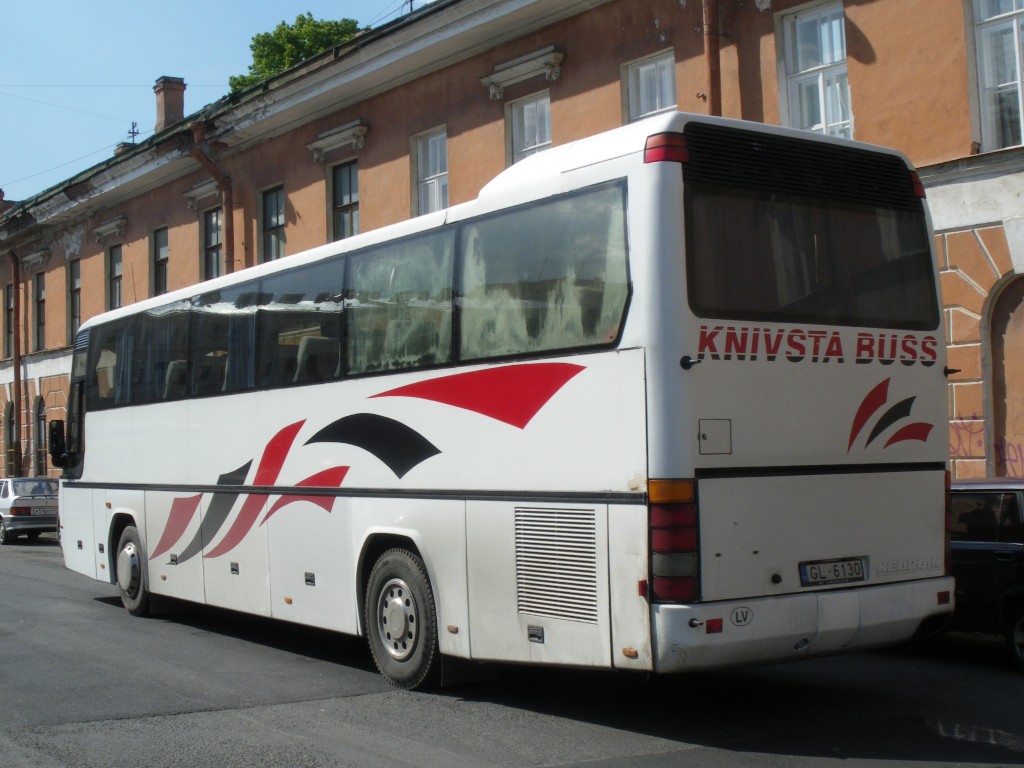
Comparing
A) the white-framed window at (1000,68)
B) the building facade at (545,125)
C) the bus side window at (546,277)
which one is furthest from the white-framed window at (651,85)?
the bus side window at (546,277)

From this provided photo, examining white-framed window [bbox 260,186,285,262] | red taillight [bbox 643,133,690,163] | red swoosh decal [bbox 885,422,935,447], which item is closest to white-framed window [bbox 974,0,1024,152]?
→ red swoosh decal [bbox 885,422,935,447]

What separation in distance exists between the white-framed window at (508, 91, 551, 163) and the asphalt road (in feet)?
36.0

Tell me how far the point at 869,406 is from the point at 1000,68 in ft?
27.4

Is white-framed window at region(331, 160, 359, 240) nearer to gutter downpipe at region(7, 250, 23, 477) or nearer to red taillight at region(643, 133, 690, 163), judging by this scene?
red taillight at region(643, 133, 690, 163)

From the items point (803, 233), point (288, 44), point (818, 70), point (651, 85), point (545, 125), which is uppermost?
point (288, 44)

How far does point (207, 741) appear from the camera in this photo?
23.6ft

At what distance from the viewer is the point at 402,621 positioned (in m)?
8.95

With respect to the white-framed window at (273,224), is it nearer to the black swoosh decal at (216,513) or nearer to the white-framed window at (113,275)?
the white-framed window at (113,275)

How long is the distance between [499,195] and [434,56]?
14.4 meters

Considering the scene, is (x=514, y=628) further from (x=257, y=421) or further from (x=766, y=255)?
(x=257, y=421)

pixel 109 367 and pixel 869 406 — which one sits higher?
pixel 109 367

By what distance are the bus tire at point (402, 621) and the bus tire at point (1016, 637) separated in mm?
4420

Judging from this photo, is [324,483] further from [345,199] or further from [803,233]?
[345,199]

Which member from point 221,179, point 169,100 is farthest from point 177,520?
point 169,100
